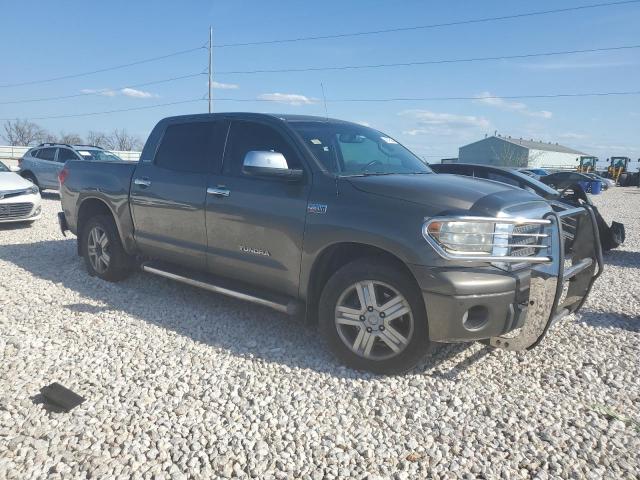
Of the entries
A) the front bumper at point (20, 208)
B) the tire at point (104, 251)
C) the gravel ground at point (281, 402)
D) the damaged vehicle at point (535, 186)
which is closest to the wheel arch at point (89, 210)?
the tire at point (104, 251)

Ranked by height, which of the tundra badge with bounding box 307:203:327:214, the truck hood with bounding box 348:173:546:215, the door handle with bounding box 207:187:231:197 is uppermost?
the truck hood with bounding box 348:173:546:215

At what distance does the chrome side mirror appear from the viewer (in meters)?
3.78

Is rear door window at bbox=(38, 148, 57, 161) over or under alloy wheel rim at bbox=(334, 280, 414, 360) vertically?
under

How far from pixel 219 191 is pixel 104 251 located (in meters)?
2.23

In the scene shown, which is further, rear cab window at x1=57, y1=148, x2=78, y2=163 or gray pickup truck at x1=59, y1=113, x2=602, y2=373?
rear cab window at x1=57, y1=148, x2=78, y2=163

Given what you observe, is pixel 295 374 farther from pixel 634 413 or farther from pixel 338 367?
pixel 634 413

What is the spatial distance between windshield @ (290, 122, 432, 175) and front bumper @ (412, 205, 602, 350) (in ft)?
4.18

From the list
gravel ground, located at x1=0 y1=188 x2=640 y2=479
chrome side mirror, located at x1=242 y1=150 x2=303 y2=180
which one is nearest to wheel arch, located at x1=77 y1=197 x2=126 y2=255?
gravel ground, located at x1=0 y1=188 x2=640 y2=479

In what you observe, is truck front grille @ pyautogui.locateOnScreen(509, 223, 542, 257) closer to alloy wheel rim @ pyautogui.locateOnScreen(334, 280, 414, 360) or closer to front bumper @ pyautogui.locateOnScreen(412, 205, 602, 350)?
front bumper @ pyautogui.locateOnScreen(412, 205, 602, 350)

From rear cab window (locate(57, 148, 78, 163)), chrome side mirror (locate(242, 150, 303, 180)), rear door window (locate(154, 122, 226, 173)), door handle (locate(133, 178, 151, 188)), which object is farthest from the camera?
rear cab window (locate(57, 148, 78, 163))

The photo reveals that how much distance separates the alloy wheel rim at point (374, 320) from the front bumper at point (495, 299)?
0.26m

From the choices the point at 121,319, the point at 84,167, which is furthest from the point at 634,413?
the point at 84,167

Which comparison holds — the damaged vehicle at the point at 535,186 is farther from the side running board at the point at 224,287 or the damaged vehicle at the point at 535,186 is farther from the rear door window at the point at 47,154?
the rear door window at the point at 47,154

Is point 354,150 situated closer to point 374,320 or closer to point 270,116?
point 270,116
